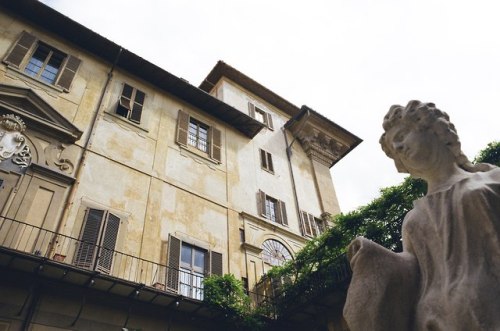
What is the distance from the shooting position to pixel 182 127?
13828mm

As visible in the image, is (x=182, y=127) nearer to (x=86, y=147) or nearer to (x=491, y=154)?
(x=86, y=147)

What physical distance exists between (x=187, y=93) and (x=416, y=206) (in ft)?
44.2

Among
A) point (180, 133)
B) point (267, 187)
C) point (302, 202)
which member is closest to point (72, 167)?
point (180, 133)

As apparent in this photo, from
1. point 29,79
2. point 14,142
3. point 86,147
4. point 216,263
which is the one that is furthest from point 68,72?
point 216,263

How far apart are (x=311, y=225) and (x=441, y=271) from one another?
13.5 meters

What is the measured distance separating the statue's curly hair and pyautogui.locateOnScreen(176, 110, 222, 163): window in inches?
442

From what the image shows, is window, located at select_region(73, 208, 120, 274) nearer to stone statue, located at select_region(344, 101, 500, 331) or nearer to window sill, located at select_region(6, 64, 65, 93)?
window sill, located at select_region(6, 64, 65, 93)

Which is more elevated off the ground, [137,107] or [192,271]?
[137,107]

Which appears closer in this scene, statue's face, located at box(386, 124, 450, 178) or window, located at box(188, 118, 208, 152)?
statue's face, located at box(386, 124, 450, 178)

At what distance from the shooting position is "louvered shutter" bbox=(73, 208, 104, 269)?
8235mm

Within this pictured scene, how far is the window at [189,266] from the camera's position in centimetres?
945

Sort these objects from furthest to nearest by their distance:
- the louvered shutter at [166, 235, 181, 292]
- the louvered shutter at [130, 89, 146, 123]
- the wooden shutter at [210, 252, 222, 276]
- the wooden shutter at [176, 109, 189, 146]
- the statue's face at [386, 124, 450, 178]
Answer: the wooden shutter at [176, 109, 189, 146], the louvered shutter at [130, 89, 146, 123], the wooden shutter at [210, 252, 222, 276], the louvered shutter at [166, 235, 181, 292], the statue's face at [386, 124, 450, 178]

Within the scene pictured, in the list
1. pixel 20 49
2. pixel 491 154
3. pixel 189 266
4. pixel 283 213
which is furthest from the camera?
pixel 283 213

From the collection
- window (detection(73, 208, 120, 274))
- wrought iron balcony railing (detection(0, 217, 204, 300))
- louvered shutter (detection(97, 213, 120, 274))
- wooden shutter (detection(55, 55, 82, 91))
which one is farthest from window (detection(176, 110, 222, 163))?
wrought iron balcony railing (detection(0, 217, 204, 300))
